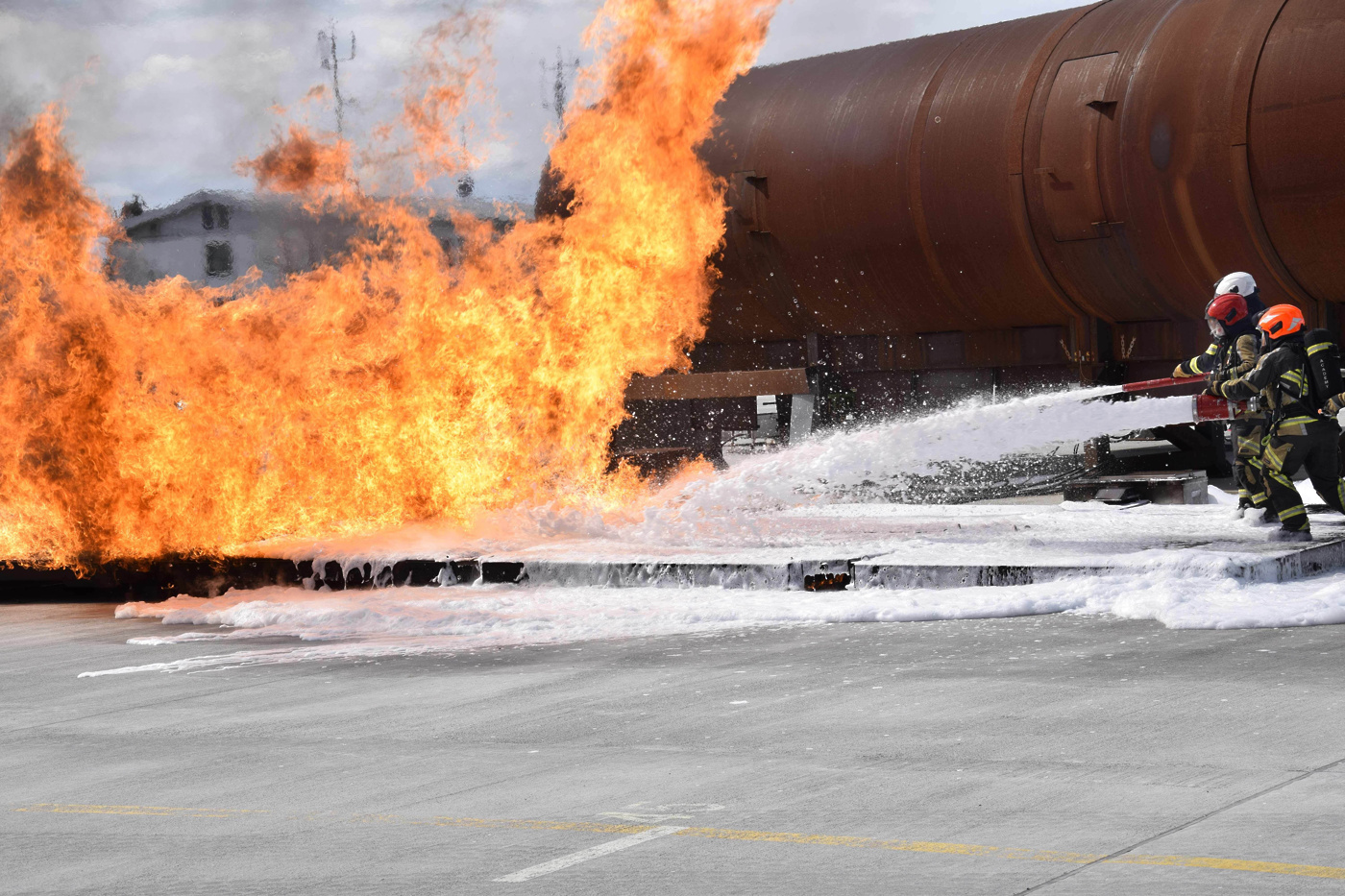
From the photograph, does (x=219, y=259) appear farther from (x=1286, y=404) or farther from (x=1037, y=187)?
(x=1286, y=404)

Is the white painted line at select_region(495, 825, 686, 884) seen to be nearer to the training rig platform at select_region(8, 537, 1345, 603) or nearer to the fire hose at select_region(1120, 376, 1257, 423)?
the training rig platform at select_region(8, 537, 1345, 603)

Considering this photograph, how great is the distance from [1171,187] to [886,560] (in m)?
4.08

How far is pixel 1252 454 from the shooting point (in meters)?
9.19

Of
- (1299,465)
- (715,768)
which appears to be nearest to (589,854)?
(715,768)

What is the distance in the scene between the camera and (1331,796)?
3.92 m

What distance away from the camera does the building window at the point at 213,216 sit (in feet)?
155

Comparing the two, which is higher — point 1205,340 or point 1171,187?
point 1171,187

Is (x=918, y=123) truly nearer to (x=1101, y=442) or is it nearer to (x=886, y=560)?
(x=1101, y=442)

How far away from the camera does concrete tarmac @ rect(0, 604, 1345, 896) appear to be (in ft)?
11.8

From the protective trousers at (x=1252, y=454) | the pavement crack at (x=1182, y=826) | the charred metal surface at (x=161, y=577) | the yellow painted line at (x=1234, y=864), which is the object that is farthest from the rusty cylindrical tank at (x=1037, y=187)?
the yellow painted line at (x=1234, y=864)

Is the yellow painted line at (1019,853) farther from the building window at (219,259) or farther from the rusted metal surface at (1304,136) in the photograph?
the building window at (219,259)

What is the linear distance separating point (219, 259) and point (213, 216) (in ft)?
5.71

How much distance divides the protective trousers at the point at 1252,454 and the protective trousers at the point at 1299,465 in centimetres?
19

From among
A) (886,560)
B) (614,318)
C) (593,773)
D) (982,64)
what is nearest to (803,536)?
(886,560)
